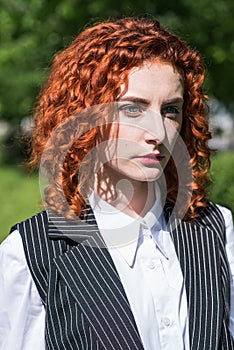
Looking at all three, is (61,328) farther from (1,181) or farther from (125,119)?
(1,181)

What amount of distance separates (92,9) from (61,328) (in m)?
10.9

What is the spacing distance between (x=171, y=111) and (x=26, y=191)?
13.7 metres

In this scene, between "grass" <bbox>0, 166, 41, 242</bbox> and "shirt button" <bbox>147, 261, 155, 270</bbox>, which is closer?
"shirt button" <bbox>147, 261, 155, 270</bbox>

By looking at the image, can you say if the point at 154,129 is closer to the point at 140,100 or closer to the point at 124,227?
the point at 140,100

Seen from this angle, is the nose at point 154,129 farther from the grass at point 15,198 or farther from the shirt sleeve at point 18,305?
the grass at point 15,198

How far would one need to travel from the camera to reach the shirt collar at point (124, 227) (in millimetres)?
2018

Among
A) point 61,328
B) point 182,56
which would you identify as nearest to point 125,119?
point 182,56

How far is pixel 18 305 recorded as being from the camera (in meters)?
1.89

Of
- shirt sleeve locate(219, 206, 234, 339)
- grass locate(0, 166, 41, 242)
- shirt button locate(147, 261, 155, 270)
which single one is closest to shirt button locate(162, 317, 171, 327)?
shirt button locate(147, 261, 155, 270)

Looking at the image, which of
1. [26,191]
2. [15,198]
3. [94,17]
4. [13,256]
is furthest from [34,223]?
[26,191]

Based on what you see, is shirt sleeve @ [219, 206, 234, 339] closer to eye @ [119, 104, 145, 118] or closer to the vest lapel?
the vest lapel

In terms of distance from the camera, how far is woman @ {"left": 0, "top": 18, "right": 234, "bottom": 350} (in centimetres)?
190

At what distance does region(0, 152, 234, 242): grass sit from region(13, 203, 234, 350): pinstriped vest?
77cm

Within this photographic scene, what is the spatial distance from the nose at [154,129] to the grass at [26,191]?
2.87ft
